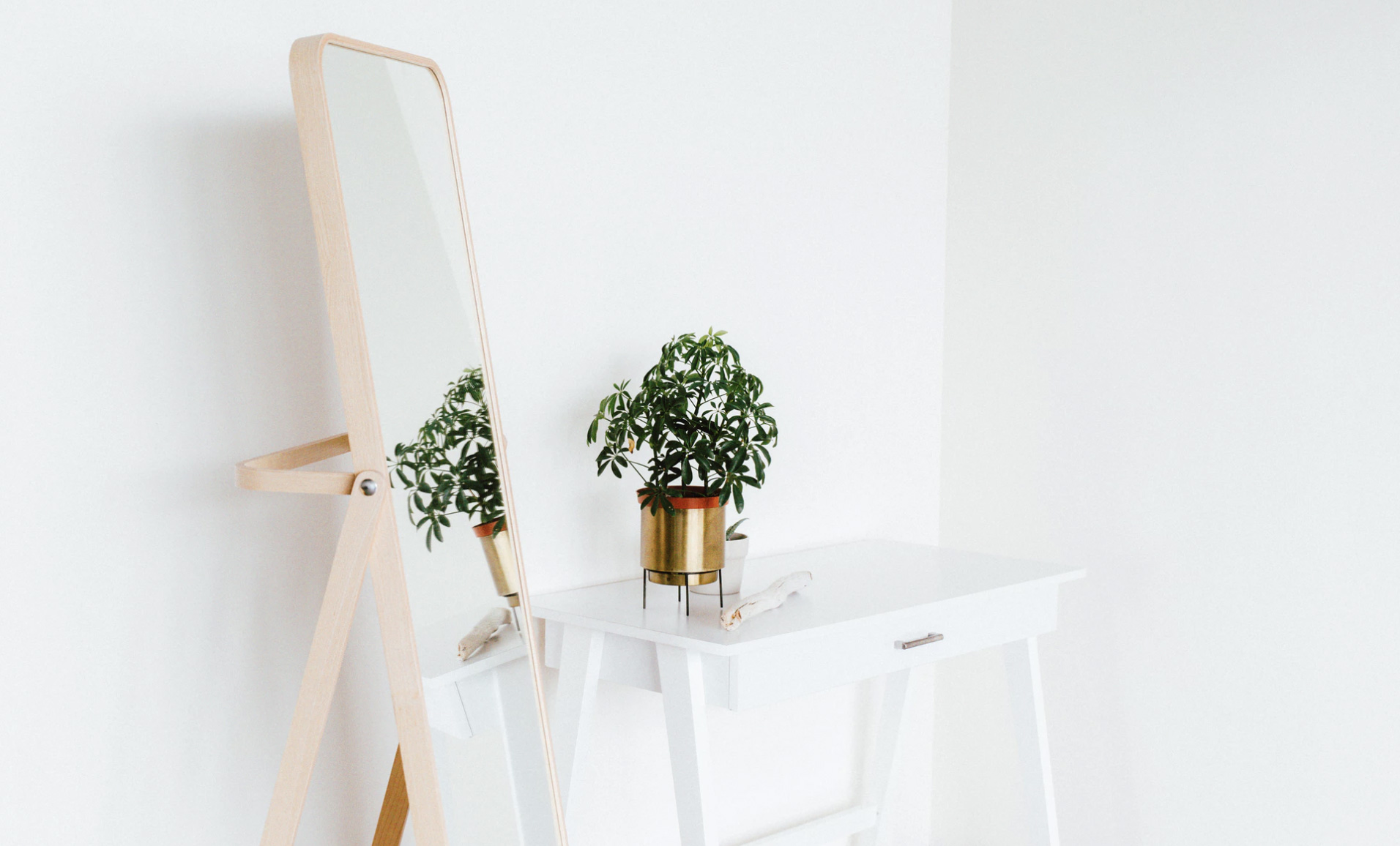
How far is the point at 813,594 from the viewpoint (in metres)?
1.71

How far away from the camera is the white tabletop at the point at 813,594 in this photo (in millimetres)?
1468

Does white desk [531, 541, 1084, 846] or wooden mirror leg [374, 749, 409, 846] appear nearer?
wooden mirror leg [374, 749, 409, 846]

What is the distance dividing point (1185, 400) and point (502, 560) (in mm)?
1337

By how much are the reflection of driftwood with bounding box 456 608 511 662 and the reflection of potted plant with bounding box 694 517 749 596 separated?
471 millimetres

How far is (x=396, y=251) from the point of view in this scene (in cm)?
112

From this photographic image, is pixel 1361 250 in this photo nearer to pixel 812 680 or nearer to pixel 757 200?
pixel 757 200

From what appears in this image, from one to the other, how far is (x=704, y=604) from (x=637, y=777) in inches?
17.0

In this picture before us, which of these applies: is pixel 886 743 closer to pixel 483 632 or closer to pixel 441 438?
pixel 483 632

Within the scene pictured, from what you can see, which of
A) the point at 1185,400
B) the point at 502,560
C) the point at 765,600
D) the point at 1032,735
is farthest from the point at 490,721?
the point at 1185,400

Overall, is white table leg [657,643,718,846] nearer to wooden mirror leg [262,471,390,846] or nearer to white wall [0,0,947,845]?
white wall [0,0,947,845]

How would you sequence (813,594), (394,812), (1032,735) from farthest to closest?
(1032,735)
(813,594)
(394,812)

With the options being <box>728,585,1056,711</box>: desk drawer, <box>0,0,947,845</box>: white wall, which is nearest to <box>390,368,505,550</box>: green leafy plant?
<box>0,0,947,845</box>: white wall

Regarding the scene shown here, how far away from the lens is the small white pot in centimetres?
163

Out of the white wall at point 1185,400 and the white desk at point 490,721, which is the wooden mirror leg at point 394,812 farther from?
the white wall at point 1185,400
